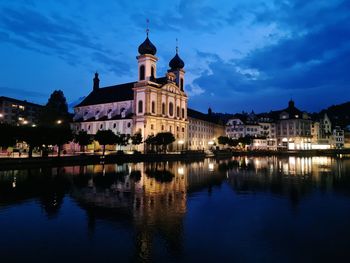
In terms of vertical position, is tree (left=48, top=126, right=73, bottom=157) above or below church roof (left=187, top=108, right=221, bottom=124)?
below

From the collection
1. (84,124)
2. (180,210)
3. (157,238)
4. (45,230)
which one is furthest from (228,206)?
(84,124)

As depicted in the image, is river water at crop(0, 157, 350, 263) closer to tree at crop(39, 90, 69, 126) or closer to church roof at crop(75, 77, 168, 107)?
tree at crop(39, 90, 69, 126)

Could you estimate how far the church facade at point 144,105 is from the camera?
268 ft

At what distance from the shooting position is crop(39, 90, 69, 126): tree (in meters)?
71.7

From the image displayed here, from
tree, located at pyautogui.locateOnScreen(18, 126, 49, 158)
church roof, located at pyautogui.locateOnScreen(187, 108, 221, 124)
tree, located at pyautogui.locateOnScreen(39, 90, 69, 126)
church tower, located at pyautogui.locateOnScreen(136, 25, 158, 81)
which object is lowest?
tree, located at pyautogui.locateOnScreen(18, 126, 49, 158)

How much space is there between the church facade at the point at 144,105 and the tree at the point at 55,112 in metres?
14.0

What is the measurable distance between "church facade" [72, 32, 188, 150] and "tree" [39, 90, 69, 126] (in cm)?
1403

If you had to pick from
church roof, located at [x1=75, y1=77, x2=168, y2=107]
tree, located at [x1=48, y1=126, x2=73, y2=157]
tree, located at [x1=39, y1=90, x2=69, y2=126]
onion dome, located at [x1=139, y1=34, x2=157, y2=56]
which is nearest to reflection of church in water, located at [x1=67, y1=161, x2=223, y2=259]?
tree, located at [x1=48, y1=126, x2=73, y2=157]

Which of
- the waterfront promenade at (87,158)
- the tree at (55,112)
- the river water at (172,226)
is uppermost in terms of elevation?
the tree at (55,112)

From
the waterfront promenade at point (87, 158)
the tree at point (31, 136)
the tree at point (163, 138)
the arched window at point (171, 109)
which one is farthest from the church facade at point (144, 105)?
the tree at point (31, 136)

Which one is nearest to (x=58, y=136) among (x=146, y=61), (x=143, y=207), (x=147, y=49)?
(x=146, y=61)

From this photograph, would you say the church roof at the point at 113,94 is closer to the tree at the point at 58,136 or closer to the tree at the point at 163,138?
the tree at the point at 163,138

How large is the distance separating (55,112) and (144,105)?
2282cm

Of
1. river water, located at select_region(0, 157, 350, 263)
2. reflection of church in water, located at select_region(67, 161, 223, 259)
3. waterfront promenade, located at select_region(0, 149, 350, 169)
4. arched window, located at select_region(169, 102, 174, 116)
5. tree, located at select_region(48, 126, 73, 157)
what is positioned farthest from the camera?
arched window, located at select_region(169, 102, 174, 116)
